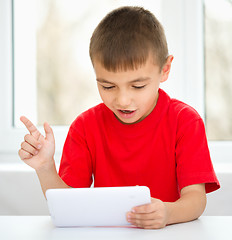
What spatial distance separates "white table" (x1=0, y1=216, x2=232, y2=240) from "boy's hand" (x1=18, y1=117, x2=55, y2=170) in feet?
0.66

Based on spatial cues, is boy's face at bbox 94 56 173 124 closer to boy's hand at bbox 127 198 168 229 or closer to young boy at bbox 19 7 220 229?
young boy at bbox 19 7 220 229

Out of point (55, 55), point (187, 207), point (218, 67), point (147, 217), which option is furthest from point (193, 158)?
point (55, 55)

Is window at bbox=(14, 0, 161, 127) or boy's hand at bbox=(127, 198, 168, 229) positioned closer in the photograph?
boy's hand at bbox=(127, 198, 168, 229)

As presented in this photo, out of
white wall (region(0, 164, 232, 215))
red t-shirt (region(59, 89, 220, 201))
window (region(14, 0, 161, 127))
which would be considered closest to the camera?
red t-shirt (region(59, 89, 220, 201))

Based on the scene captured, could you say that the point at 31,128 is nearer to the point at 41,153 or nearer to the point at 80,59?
the point at 41,153

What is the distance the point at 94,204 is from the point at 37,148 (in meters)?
0.29

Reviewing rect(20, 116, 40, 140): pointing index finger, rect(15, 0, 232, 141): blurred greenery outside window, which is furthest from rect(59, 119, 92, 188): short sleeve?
A: rect(15, 0, 232, 141): blurred greenery outside window

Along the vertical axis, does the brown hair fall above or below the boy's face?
above

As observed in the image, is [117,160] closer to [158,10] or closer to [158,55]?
[158,55]

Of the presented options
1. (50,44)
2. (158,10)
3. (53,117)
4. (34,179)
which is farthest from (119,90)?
(53,117)

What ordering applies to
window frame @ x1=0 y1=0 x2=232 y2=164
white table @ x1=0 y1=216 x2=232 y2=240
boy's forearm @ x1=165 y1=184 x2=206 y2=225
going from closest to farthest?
white table @ x1=0 y1=216 x2=232 y2=240, boy's forearm @ x1=165 y1=184 x2=206 y2=225, window frame @ x1=0 y1=0 x2=232 y2=164

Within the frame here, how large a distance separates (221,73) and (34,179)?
3.05 feet

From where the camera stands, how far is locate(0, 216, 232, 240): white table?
74 centimetres

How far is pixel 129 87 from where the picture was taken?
97 centimetres
